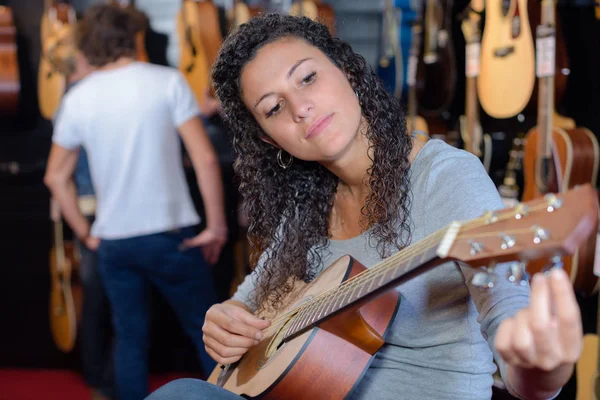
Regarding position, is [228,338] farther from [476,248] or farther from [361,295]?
[476,248]

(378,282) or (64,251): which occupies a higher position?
(378,282)

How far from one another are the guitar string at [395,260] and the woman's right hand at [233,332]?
0.04 metres

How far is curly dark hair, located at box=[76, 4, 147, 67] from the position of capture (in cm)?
250

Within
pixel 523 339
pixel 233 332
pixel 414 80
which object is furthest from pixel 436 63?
pixel 523 339

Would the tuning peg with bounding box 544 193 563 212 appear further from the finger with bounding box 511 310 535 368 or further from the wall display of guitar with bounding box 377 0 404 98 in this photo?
the wall display of guitar with bounding box 377 0 404 98

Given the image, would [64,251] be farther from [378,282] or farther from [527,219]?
[527,219]

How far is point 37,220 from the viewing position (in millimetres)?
3652

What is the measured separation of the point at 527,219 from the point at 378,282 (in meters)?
0.26

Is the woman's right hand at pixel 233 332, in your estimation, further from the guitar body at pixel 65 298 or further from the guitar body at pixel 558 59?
the guitar body at pixel 65 298

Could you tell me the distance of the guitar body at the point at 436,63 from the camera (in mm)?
2711

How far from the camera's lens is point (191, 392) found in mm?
1197

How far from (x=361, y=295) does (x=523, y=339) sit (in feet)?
0.98

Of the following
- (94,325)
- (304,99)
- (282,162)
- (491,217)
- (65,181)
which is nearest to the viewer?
(491,217)

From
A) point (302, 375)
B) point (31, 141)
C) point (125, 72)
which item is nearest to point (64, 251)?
point (31, 141)
